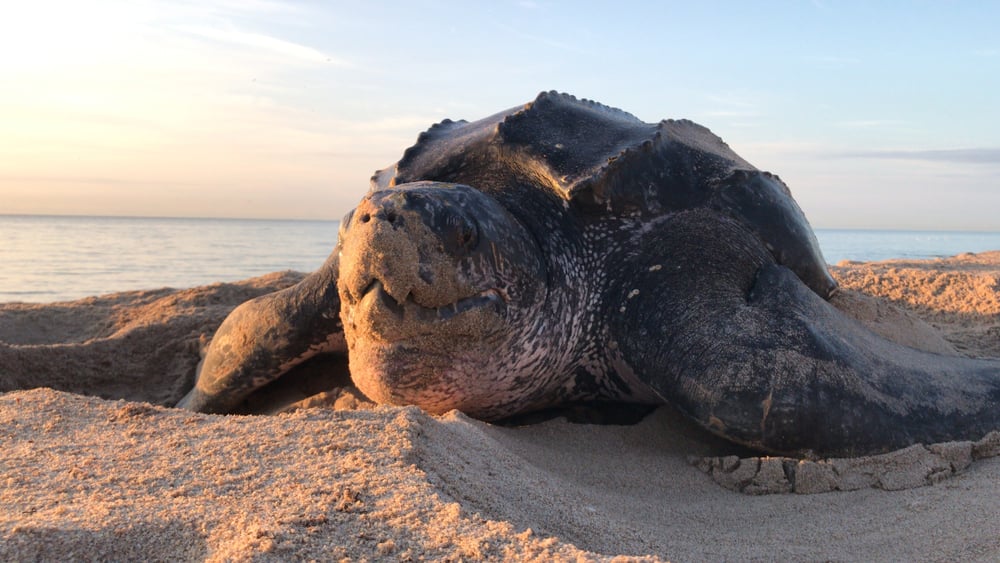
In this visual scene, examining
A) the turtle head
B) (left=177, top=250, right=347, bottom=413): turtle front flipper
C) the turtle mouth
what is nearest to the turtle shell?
the turtle head

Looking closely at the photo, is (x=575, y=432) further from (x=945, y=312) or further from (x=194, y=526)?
(x=945, y=312)

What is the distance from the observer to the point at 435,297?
7.55 feet

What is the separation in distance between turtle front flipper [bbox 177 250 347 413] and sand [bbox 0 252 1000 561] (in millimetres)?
892

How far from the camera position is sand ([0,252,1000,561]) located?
4.19 ft

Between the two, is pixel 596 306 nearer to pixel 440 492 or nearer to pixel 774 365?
pixel 774 365

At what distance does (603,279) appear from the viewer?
2926mm

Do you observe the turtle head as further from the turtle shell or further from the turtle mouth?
the turtle shell

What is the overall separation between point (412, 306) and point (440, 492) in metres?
0.87

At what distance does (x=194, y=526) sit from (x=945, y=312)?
17.2 feet

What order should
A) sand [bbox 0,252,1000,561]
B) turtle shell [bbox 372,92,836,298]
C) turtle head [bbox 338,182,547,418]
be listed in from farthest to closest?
1. turtle shell [bbox 372,92,836,298]
2. turtle head [bbox 338,182,547,418]
3. sand [bbox 0,252,1000,561]

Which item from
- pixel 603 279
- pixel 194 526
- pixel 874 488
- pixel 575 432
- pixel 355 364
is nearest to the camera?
pixel 194 526

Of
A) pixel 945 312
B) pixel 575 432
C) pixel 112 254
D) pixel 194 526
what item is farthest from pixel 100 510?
pixel 112 254

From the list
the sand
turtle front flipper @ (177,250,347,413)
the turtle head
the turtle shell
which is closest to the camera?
the sand

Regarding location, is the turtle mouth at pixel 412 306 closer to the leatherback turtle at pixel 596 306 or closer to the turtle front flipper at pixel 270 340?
the leatherback turtle at pixel 596 306
